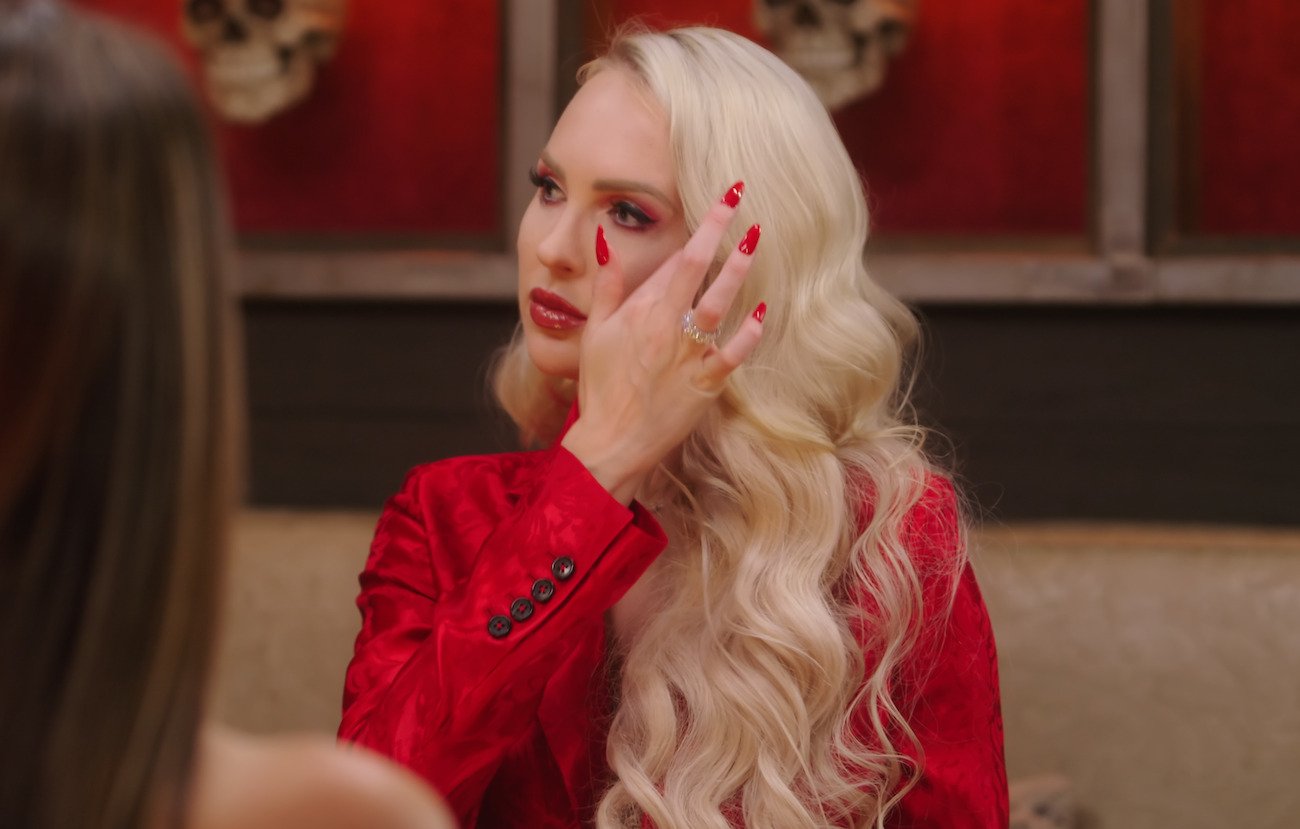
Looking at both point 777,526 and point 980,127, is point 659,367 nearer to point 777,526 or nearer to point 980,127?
point 777,526

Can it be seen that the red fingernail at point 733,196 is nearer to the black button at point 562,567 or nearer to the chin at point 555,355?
the chin at point 555,355

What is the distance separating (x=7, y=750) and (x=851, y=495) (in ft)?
3.51

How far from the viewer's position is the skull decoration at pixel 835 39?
7.43ft

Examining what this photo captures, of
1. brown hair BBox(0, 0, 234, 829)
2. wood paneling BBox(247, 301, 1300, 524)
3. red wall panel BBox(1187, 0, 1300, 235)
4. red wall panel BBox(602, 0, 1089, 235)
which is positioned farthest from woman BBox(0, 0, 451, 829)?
red wall panel BBox(1187, 0, 1300, 235)

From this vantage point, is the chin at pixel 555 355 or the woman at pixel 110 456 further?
the chin at pixel 555 355

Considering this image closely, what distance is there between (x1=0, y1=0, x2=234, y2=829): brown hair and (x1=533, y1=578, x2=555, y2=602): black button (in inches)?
27.1

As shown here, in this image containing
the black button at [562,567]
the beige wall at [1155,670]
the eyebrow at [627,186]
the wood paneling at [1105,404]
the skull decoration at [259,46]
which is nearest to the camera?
the black button at [562,567]

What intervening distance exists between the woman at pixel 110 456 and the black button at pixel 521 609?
680 millimetres

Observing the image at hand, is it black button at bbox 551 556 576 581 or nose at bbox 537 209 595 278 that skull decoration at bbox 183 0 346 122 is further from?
black button at bbox 551 556 576 581

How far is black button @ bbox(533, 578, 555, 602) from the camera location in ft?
4.17

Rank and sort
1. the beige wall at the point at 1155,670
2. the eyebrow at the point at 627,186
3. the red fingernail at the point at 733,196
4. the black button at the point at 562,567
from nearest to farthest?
the black button at the point at 562,567
the red fingernail at the point at 733,196
the eyebrow at the point at 627,186
the beige wall at the point at 1155,670

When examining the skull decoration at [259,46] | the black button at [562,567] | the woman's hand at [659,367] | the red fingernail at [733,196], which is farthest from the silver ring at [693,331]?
the skull decoration at [259,46]

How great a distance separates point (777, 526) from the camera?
1.47 metres

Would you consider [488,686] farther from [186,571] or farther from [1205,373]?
[1205,373]
